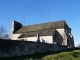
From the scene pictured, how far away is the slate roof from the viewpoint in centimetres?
4657

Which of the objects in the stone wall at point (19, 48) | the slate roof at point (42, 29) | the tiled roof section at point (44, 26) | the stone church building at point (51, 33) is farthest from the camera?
the tiled roof section at point (44, 26)

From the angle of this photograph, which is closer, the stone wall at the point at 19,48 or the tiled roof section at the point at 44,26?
the stone wall at the point at 19,48

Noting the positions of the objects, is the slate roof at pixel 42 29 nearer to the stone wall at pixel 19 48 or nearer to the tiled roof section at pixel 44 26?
the tiled roof section at pixel 44 26

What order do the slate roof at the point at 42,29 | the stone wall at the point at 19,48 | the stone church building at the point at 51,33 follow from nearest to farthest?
the stone wall at the point at 19,48 → the stone church building at the point at 51,33 → the slate roof at the point at 42,29

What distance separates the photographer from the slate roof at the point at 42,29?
46.6m

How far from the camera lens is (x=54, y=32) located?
4506 centimetres

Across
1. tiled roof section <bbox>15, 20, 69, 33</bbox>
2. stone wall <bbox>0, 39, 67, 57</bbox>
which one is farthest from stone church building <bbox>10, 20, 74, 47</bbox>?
stone wall <bbox>0, 39, 67, 57</bbox>

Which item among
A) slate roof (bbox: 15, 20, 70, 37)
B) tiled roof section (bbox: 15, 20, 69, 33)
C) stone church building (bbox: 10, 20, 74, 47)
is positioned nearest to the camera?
stone church building (bbox: 10, 20, 74, 47)

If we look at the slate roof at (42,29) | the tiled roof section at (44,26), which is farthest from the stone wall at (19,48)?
the tiled roof section at (44,26)

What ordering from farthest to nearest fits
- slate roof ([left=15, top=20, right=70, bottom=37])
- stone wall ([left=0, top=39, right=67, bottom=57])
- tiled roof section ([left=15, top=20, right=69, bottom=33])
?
tiled roof section ([left=15, top=20, right=69, bottom=33]), slate roof ([left=15, top=20, right=70, bottom=37]), stone wall ([left=0, top=39, right=67, bottom=57])

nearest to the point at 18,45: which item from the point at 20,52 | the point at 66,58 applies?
the point at 20,52

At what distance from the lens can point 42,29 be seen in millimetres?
49188

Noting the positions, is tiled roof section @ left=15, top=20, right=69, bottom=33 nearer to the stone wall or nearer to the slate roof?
the slate roof

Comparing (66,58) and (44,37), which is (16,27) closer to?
(44,37)
